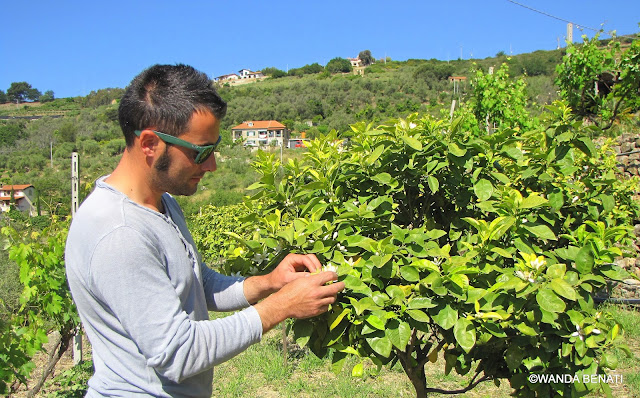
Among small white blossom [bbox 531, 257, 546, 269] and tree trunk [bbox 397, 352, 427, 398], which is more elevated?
small white blossom [bbox 531, 257, 546, 269]

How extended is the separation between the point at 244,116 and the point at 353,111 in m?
13.2

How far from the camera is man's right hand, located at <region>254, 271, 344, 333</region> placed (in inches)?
47.8

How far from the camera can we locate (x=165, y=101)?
125 centimetres

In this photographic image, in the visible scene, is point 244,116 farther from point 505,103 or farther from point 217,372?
point 217,372

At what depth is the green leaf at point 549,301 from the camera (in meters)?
1.15

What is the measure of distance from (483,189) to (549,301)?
1.60 ft

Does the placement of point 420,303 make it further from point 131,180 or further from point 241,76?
point 241,76

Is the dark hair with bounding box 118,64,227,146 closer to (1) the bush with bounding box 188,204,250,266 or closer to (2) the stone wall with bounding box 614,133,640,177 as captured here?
(2) the stone wall with bounding box 614,133,640,177

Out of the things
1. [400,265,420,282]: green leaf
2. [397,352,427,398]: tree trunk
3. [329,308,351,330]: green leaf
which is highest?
[400,265,420,282]: green leaf

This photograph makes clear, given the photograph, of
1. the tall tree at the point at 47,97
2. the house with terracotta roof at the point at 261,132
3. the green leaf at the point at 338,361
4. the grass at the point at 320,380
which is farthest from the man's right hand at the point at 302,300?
the tall tree at the point at 47,97

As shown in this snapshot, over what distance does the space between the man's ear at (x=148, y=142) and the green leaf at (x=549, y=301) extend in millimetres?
1042

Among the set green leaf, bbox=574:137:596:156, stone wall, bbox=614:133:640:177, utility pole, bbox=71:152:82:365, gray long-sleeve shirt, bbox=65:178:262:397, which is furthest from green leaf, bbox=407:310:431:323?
stone wall, bbox=614:133:640:177

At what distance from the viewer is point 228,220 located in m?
9.18

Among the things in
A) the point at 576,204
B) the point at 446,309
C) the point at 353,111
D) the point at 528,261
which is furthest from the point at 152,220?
the point at 353,111
